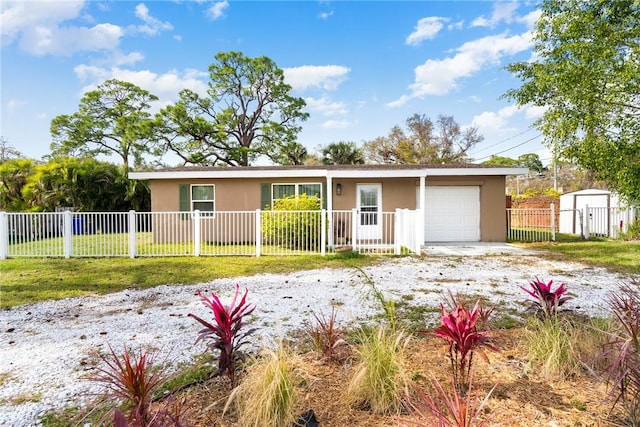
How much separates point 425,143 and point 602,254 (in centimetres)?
2439

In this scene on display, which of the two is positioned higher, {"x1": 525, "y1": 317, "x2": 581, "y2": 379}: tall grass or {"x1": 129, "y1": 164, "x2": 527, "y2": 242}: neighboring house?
{"x1": 129, "y1": 164, "x2": 527, "y2": 242}: neighboring house

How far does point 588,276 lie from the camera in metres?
6.57

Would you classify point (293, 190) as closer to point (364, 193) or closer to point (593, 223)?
point (364, 193)

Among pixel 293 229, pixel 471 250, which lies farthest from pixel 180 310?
pixel 471 250

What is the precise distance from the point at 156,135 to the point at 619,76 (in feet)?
87.9

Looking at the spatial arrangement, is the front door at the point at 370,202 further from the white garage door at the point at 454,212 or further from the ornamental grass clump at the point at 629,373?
the ornamental grass clump at the point at 629,373

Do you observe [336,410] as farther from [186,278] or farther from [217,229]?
[217,229]

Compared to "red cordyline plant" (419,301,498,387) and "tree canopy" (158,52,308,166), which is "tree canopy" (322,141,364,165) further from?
"red cordyline plant" (419,301,498,387)

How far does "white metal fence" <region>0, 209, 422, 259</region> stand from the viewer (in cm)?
912

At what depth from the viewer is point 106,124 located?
94.7ft

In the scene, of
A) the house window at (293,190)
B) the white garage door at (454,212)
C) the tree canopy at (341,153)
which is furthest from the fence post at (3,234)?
the tree canopy at (341,153)

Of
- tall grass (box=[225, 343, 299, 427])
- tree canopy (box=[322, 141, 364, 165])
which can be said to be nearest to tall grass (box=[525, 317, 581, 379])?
tall grass (box=[225, 343, 299, 427])

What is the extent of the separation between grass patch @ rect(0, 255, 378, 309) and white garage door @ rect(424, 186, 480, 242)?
15.9 ft

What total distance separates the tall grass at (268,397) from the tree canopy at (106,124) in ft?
93.3
